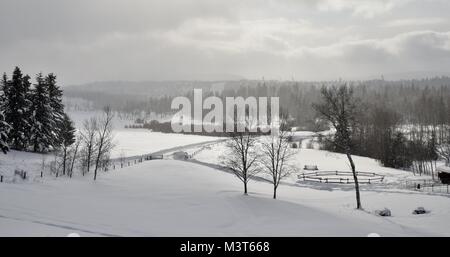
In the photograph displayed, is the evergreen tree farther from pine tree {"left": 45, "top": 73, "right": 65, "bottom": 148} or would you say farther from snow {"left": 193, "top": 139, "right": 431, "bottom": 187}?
snow {"left": 193, "top": 139, "right": 431, "bottom": 187}

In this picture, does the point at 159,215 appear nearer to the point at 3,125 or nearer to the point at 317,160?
the point at 3,125

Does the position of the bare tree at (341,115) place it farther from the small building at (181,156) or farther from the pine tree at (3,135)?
the small building at (181,156)

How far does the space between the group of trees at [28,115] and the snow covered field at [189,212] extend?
23865 millimetres

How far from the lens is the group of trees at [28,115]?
57.1 m

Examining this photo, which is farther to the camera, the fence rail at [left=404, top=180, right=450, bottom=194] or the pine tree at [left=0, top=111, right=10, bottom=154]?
the pine tree at [left=0, top=111, right=10, bottom=154]

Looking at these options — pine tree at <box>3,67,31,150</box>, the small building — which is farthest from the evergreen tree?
the small building

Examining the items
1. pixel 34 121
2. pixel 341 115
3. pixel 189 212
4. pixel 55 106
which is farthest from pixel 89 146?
pixel 341 115

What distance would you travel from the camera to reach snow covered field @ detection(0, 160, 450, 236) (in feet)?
72.7

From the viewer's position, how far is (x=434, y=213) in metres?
29.3

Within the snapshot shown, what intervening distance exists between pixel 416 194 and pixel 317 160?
3732 cm

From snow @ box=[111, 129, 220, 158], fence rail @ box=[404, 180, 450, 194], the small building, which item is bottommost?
fence rail @ box=[404, 180, 450, 194]

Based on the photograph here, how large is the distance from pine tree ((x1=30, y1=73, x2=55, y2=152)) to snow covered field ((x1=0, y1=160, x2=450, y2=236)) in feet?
79.9
